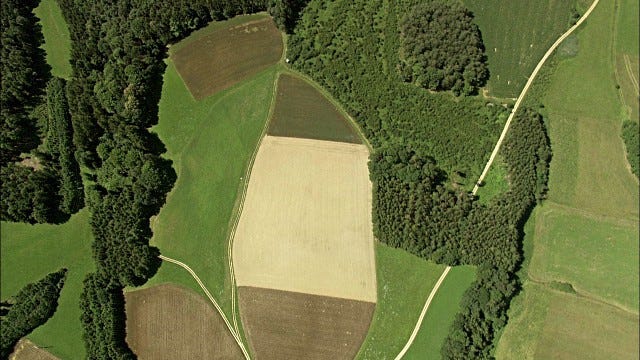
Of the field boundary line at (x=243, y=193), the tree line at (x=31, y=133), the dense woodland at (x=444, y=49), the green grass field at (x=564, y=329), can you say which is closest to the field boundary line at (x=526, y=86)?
the dense woodland at (x=444, y=49)

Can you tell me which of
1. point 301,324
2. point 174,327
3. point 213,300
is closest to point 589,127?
point 301,324

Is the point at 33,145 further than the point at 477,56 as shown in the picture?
Yes

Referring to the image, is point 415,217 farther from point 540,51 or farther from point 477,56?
point 540,51

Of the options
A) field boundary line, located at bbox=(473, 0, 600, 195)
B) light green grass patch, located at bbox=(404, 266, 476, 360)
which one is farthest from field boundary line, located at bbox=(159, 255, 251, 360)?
field boundary line, located at bbox=(473, 0, 600, 195)

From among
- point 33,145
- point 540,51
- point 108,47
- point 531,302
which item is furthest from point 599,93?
point 33,145

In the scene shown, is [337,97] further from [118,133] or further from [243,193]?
[118,133]

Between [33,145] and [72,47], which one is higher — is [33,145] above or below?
below

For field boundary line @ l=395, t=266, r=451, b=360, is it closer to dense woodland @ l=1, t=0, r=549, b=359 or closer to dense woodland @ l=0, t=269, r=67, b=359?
dense woodland @ l=1, t=0, r=549, b=359
